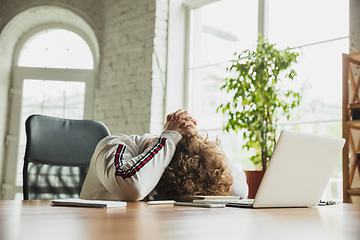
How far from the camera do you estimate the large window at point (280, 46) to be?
306cm

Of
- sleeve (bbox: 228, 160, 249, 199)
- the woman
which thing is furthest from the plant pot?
the woman

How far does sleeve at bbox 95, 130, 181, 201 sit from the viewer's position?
1388 millimetres

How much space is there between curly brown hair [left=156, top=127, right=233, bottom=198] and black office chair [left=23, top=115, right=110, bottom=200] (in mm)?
604

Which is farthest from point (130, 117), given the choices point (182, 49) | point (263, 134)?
point (263, 134)

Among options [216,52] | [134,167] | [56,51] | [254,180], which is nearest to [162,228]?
[134,167]

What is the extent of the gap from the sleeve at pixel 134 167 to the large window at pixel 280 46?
93 cm

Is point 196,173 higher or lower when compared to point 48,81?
lower

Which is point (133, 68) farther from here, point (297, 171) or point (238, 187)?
point (297, 171)

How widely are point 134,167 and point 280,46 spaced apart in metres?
2.39

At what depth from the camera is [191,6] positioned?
13.9ft

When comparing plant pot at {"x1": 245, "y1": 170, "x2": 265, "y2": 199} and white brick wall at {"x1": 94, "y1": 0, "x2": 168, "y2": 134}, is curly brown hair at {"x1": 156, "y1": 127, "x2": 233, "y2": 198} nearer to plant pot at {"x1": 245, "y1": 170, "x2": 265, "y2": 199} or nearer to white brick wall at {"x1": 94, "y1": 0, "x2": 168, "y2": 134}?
plant pot at {"x1": 245, "y1": 170, "x2": 265, "y2": 199}

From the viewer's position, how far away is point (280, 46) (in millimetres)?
3414

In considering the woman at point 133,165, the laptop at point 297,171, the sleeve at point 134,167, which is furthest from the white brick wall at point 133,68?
the laptop at point 297,171

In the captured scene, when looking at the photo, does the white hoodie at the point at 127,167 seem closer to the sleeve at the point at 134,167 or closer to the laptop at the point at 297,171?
the sleeve at the point at 134,167
